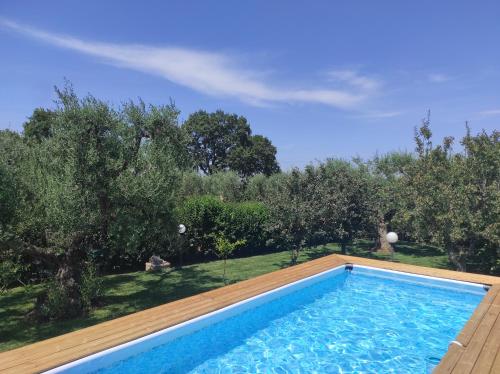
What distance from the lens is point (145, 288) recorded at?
37.1 feet

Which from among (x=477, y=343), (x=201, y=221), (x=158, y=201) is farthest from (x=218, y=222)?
(x=477, y=343)

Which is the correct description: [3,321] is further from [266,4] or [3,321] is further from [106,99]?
[266,4]

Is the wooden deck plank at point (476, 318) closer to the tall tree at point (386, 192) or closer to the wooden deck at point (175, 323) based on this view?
the wooden deck at point (175, 323)

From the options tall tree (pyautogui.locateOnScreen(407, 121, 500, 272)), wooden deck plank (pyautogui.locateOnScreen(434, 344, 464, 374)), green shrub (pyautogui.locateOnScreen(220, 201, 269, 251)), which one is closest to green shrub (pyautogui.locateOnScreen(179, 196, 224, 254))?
green shrub (pyautogui.locateOnScreen(220, 201, 269, 251))

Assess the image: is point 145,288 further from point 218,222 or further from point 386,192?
point 386,192

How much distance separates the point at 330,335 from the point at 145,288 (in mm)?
6562

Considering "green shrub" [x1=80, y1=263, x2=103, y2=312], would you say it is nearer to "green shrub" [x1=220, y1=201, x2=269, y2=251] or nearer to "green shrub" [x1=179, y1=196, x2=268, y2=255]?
"green shrub" [x1=179, y1=196, x2=268, y2=255]

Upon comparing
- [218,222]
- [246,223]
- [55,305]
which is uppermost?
[218,222]

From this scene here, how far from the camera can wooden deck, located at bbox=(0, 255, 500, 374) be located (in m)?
4.82

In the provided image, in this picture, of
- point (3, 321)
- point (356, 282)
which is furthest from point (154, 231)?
point (356, 282)

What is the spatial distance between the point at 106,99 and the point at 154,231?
377cm

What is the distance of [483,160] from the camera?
1127 cm

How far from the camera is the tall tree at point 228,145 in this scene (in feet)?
178

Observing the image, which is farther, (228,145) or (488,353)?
(228,145)
